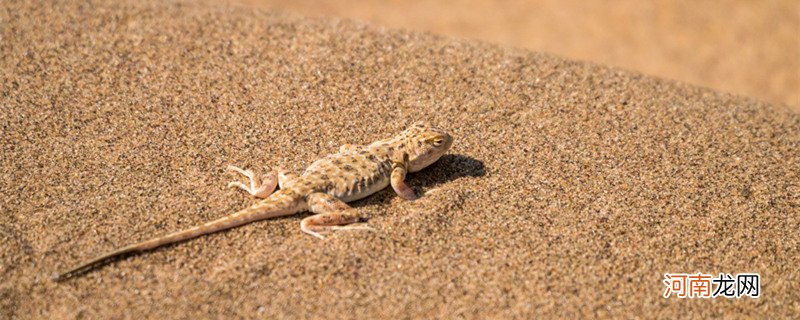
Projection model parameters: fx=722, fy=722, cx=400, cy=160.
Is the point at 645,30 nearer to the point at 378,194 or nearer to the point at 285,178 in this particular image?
the point at 378,194

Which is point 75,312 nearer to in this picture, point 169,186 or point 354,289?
point 169,186

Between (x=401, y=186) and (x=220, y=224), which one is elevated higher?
(x=401, y=186)

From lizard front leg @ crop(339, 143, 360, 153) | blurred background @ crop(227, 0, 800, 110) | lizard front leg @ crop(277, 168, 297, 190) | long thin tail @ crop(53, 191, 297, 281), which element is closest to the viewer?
long thin tail @ crop(53, 191, 297, 281)

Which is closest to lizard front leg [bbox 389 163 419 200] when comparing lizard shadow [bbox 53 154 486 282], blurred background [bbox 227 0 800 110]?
lizard shadow [bbox 53 154 486 282]

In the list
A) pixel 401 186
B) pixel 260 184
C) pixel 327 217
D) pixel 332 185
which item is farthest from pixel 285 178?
pixel 401 186

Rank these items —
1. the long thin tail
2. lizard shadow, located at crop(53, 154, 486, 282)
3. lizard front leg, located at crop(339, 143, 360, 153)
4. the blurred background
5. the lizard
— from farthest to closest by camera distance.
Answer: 1. the blurred background
2. lizard front leg, located at crop(339, 143, 360, 153)
3. lizard shadow, located at crop(53, 154, 486, 282)
4. the lizard
5. the long thin tail

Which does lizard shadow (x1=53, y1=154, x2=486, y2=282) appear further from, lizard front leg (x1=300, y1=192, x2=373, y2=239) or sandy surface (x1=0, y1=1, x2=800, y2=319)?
lizard front leg (x1=300, y1=192, x2=373, y2=239)

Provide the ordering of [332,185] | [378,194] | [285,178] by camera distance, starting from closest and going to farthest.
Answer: [332,185]
[285,178]
[378,194]
